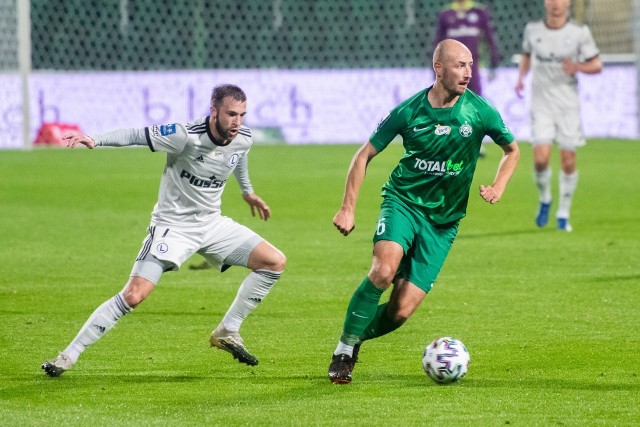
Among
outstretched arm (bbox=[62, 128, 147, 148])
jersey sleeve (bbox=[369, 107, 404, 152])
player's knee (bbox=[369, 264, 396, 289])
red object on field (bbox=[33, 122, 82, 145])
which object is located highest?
jersey sleeve (bbox=[369, 107, 404, 152])

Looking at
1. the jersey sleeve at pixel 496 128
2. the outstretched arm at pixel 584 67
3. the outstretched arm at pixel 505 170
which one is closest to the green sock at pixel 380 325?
the outstretched arm at pixel 505 170

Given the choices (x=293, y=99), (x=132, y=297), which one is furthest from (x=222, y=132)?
(x=293, y=99)

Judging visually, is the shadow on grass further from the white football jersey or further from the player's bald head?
the player's bald head

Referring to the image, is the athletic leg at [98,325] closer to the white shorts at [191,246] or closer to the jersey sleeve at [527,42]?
the white shorts at [191,246]

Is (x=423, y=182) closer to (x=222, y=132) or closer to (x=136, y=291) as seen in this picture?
(x=222, y=132)

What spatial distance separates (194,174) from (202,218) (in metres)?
0.26

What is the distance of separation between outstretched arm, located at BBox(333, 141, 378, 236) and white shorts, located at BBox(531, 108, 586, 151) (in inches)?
285

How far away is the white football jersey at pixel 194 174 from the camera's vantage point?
Answer: 23.3 feet

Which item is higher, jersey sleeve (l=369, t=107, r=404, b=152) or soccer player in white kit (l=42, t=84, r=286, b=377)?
jersey sleeve (l=369, t=107, r=404, b=152)

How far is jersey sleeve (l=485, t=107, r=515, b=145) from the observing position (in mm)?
6841

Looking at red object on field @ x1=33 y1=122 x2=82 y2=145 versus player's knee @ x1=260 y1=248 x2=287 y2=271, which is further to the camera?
red object on field @ x1=33 y1=122 x2=82 y2=145

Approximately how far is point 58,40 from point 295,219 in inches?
474

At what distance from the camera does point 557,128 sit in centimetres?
1374

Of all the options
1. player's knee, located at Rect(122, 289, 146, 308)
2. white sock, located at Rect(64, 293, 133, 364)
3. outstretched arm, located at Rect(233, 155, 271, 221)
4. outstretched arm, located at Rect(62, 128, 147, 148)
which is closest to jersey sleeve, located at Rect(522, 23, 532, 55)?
outstretched arm, located at Rect(233, 155, 271, 221)
